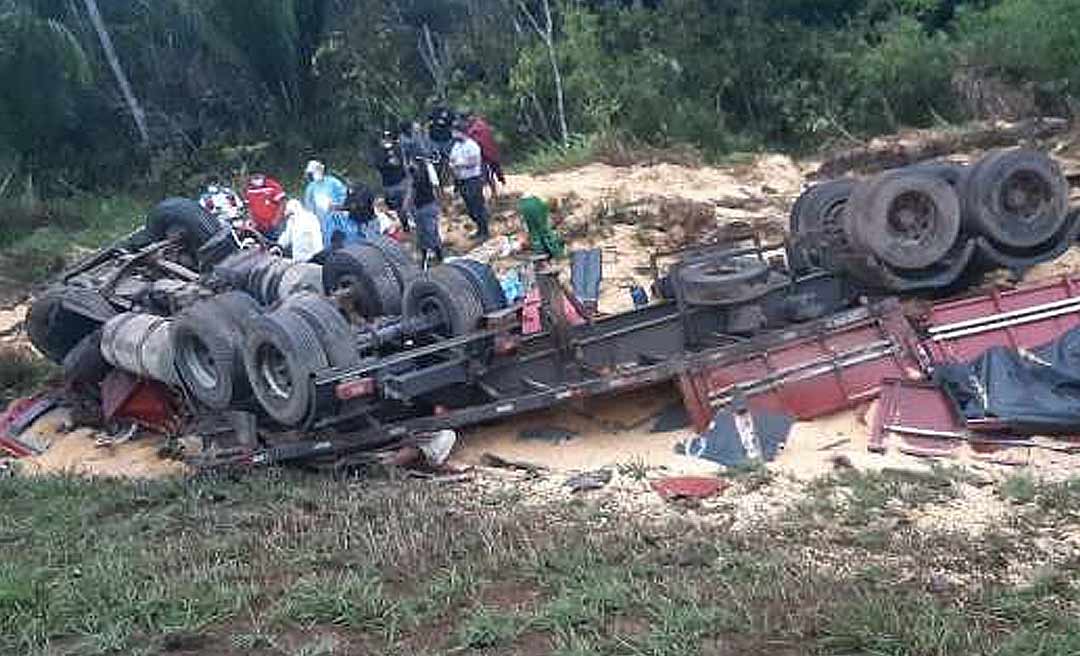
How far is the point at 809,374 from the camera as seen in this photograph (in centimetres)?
830

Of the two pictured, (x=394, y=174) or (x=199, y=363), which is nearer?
(x=199, y=363)

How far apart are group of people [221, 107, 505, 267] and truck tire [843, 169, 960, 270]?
399 cm

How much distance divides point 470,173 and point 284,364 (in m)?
5.78

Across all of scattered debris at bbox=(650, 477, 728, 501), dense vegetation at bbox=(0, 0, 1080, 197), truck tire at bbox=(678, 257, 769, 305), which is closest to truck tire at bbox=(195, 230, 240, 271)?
truck tire at bbox=(678, 257, 769, 305)

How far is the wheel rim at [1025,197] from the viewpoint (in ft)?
30.3

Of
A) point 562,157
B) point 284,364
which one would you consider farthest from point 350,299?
point 562,157

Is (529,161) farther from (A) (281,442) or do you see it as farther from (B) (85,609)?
(B) (85,609)

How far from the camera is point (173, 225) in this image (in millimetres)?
11711

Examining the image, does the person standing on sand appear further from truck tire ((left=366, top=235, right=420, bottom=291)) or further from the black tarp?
the black tarp

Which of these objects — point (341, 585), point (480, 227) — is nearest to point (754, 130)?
point (480, 227)

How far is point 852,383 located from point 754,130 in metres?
11.7

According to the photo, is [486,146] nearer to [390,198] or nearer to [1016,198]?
[390,198]

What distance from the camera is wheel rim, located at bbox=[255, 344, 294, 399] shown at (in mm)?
8414

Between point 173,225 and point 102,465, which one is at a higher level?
point 173,225
